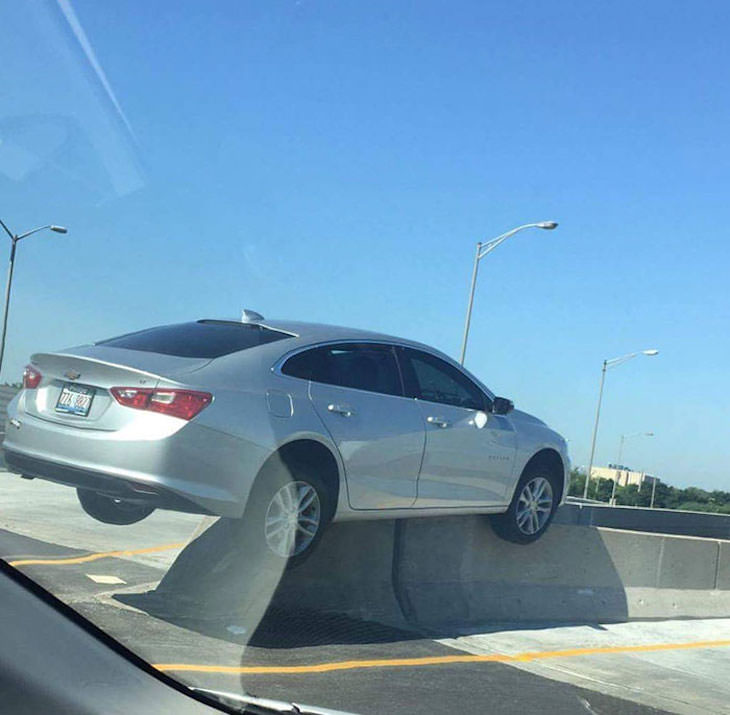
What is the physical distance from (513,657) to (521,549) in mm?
1883

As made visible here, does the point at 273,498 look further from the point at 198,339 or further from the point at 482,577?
the point at 482,577

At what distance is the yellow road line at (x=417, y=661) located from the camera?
3.42 m

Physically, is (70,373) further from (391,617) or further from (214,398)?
(391,617)

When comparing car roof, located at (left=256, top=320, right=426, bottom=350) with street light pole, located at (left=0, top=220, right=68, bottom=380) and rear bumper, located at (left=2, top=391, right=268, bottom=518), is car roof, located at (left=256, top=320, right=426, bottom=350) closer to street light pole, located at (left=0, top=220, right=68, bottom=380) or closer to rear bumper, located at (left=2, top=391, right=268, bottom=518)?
rear bumper, located at (left=2, top=391, right=268, bottom=518)

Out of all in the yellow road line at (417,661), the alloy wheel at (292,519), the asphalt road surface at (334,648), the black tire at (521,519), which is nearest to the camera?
the asphalt road surface at (334,648)

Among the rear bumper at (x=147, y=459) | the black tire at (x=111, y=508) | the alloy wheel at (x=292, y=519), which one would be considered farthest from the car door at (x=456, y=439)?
the black tire at (x=111, y=508)

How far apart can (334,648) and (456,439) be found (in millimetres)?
1691

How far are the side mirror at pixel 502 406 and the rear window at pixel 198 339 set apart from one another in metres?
3.02

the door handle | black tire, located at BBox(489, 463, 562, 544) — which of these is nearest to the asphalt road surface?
black tire, located at BBox(489, 463, 562, 544)

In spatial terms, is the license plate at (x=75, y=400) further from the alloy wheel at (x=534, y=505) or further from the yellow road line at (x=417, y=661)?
the alloy wheel at (x=534, y=505)

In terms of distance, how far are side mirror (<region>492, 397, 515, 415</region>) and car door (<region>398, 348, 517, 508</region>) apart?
60 millimetres

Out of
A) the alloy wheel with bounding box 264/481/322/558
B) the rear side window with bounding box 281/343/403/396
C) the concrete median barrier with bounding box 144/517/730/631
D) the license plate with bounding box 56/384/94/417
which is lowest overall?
the concrete median barrier with bounding box 144/517/730/631

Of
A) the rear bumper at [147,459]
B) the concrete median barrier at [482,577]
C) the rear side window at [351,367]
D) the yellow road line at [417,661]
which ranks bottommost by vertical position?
the yellow road line at [417,661]

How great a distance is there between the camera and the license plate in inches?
133
